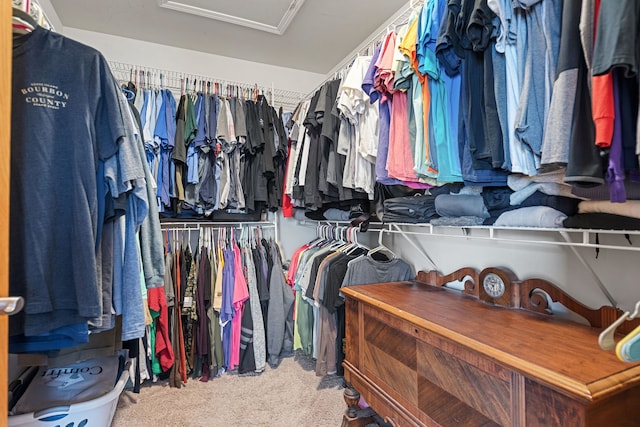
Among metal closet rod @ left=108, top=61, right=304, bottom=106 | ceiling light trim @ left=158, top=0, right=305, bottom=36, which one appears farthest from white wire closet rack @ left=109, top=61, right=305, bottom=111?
ceiling light trim @ left=158, top=0, right=305, bottom=36

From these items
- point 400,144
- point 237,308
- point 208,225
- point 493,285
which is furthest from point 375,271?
point 208,225

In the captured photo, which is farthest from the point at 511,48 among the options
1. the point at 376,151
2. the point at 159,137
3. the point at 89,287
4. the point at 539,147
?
the point at 159,137

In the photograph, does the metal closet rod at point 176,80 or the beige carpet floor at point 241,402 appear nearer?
the beige carpet floor at point 241,402

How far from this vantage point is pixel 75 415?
1242mm

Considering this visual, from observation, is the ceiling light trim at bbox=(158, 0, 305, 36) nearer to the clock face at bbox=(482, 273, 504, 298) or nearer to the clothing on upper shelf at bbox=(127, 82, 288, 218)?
the clothing on upper shelf at bbox=(127, 82, 288, 218)

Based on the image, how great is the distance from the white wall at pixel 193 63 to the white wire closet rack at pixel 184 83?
5 cm

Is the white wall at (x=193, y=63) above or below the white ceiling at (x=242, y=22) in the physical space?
below

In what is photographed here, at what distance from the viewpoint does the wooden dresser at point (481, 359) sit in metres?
0.70

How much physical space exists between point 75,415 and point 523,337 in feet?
5.50

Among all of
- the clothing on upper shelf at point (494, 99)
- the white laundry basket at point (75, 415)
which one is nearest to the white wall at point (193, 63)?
the clothing on upper shelf at point (494, 99)

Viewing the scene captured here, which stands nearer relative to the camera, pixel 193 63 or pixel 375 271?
pixel 375 271

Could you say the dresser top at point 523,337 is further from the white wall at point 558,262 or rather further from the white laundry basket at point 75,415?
the white laundry basket at point 75,415

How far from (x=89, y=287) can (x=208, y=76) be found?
2.27 m

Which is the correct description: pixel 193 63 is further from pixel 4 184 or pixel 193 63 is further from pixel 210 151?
pixel 4 184
